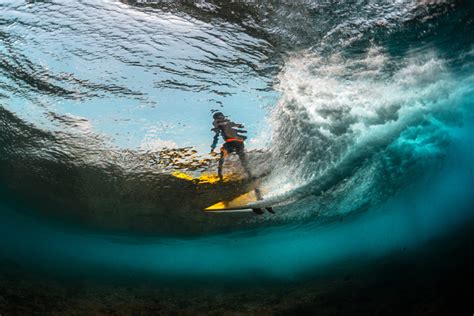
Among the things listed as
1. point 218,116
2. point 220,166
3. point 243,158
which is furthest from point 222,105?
point 220,166

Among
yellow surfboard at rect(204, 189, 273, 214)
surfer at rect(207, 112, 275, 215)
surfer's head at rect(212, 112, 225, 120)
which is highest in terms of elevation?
surfer's head at rect(212, 112, 225, 120)

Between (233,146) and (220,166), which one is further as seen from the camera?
(220,166)

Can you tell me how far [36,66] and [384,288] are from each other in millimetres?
20069

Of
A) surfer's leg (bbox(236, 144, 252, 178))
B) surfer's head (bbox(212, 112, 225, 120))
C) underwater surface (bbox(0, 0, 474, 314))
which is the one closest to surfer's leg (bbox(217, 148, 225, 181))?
underwater surface (bbox(0, 0, 474, 314))

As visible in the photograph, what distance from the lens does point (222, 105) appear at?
9844 millimetres

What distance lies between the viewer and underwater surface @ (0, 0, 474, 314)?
7.01 metres

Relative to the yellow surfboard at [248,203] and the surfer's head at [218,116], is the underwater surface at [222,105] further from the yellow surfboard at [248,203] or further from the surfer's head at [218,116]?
the yellow surfboard at [248,203]

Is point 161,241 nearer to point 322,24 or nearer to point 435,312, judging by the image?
point 435,312

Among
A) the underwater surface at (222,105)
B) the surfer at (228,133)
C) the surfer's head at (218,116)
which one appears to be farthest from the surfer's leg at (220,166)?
the surfer's head at (218,116)

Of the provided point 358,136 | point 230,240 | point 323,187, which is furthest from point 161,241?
point 358,136

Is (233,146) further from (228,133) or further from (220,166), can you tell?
(220,166)

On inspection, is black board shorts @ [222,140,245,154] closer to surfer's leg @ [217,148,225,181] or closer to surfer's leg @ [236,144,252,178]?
surfer's leg @ [236,144,252,178]

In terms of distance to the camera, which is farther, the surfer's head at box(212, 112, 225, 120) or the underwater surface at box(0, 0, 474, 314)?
the surfer's head at box(212, 112, 225, 120)

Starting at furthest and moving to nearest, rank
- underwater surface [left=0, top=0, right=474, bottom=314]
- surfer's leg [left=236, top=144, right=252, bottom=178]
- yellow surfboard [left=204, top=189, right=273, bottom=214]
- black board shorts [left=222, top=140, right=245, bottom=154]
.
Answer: yellow surfboard [left=204, top=189, right=273, bottom=214] < surfer's leg [left=236, top=144, right=252, bottom=178] < black board shorts [left=222, top=140, right=245, bottom=154] < underwater surface [left=0, top=0, right=474, bottom=314]
